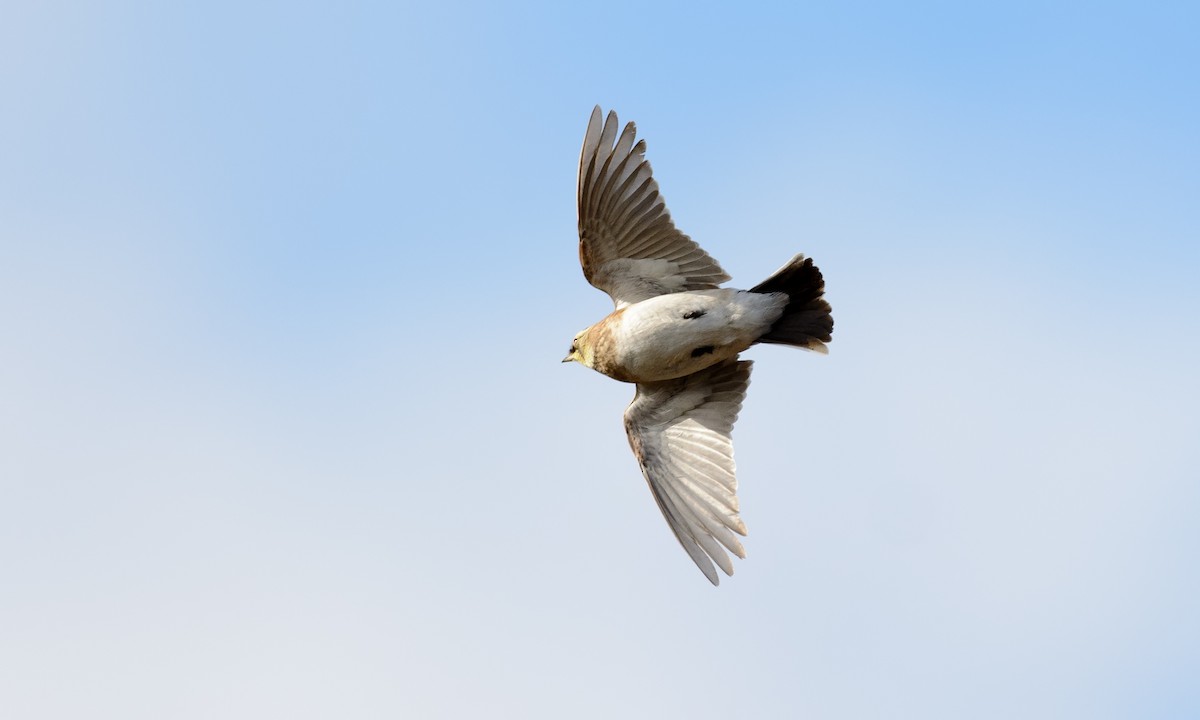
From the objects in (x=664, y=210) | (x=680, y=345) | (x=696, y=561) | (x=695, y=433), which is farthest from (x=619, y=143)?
(x=696, y=561)

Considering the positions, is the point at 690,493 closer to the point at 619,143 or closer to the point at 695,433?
the point at 695,433

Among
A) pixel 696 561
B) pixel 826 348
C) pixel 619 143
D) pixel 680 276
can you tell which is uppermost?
pixel 619 143

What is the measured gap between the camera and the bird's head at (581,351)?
43.5ft

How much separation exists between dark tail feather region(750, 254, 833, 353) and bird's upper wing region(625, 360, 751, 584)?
0.88m

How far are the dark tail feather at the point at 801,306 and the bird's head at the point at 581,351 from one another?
1605 mm

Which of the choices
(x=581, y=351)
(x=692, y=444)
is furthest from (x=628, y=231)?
(x=692, y=444)

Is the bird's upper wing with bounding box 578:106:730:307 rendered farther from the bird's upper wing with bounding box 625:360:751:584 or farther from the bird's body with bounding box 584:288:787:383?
the bird's upper wing with bounding box 625:360:751:584

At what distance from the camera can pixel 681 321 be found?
12453mm

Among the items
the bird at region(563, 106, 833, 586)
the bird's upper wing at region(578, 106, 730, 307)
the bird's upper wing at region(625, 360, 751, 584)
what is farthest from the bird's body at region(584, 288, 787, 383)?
the bird's upper wing at region(625, 360, 751, 584)

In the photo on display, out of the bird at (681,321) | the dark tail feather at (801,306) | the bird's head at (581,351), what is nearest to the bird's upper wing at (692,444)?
the bird at (681,321)

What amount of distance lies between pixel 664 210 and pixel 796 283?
4.07 feet

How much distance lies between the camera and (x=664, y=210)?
12688 millimetres

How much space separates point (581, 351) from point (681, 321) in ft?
4.32

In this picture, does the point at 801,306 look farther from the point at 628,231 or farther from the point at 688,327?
the point at 628,231
